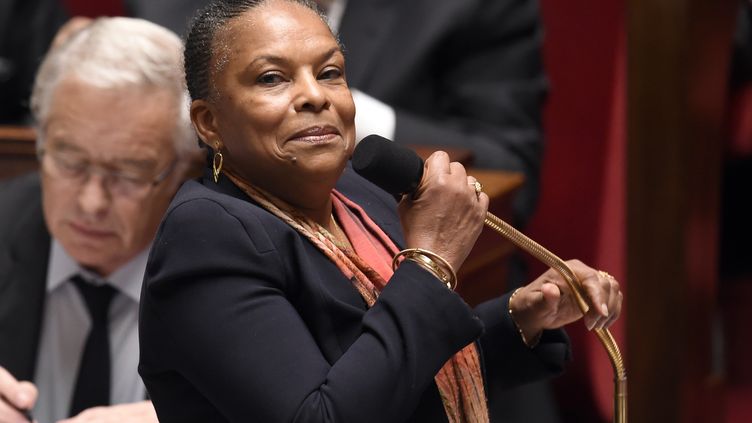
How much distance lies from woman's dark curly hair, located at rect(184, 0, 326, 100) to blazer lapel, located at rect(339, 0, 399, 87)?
2.96ft

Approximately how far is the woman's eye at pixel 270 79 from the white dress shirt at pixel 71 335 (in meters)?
0.57

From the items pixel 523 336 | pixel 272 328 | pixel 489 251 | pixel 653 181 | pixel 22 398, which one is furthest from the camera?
pixel 653 181

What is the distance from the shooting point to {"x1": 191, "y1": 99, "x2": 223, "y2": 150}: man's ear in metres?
0.71

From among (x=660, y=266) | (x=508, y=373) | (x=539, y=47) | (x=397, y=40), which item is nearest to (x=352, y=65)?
(x=397, y=40)

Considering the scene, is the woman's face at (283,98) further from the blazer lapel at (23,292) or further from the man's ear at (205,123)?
the blazer lapel at (23,292)

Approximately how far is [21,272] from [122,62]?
225 mm

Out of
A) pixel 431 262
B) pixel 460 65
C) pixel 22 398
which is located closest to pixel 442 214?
pixel 431 262

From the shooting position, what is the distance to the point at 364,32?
5.43 ft

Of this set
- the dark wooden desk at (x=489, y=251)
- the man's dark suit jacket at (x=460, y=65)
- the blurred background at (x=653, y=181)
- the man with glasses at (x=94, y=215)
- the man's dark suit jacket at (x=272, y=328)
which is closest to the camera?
the man's dark suit jacket at (x=272, y=328)

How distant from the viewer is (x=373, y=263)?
73cm

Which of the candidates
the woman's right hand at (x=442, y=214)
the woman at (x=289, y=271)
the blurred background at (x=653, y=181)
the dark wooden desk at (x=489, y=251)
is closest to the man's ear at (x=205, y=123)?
the woman at (x=289, y=271)

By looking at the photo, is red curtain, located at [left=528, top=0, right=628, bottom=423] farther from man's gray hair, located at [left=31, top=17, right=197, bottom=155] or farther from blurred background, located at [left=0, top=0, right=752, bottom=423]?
man's gray hair, located at [left=31, top=17, right=197, bottom=155]

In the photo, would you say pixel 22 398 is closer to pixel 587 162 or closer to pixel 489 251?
pixel 489 251

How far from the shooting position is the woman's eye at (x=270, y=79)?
0.68m
